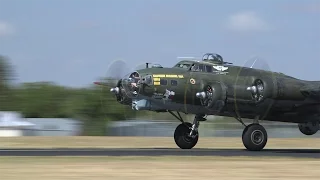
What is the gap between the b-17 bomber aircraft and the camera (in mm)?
31266

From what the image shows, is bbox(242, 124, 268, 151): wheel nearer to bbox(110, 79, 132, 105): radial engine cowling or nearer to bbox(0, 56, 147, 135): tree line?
bbox(110, 79, 132, 105): radial engine cowling

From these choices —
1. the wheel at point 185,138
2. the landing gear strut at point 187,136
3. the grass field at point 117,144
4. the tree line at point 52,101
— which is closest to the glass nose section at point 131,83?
the landing gear strut at point 187,136

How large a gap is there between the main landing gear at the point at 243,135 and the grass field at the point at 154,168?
623cm

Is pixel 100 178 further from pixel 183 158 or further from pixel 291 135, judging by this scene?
pixel 291 135

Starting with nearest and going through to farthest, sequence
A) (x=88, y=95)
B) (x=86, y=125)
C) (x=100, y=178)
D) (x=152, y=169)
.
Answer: (x=100, y=178) → (x=152, y=169) → (x=86, y=125) → (x=88, y=95)

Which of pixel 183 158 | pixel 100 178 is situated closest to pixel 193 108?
pixel 183 158

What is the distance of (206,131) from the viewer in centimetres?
6581

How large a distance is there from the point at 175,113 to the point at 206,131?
3147 cm

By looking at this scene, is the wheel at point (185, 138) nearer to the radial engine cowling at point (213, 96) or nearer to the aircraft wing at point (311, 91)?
the radial engine cowling at point (213, 96)

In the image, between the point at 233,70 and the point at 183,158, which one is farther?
the point at 233,70

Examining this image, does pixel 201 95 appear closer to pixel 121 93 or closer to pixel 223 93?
pixel 223 93

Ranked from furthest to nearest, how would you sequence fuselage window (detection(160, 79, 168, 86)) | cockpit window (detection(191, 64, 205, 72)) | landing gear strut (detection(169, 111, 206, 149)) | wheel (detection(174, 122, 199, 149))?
wheel (detection(174, 122, 199, 149)) < landing gear strut (detection(169, 111, 206, 149)) < cockpit window (detection(191, 64, 205, 72)) < fuselage window (detection(160, 79, 168, 86))

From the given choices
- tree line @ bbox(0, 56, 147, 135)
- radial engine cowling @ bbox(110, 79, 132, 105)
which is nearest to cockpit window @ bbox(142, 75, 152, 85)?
radial engine cowling @ bbox(110, 79, 132, 105)

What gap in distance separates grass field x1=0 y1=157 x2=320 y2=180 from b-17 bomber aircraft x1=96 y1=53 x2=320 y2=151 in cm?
660
